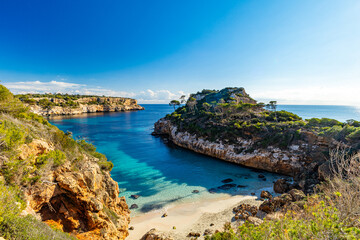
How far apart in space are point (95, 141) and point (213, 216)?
33421 millimetres

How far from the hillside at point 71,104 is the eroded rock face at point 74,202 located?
6927 centimetres

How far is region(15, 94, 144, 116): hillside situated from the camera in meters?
82.2

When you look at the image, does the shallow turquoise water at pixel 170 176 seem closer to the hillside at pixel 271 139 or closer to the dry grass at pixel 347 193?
the hillside at pixel 271 139

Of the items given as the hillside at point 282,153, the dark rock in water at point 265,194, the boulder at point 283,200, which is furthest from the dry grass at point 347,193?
the dark rock in water at point 265,194

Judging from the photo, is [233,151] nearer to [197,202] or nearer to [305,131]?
[305,131]

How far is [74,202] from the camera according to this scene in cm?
821

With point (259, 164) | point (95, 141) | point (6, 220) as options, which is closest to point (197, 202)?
point (259, 164)

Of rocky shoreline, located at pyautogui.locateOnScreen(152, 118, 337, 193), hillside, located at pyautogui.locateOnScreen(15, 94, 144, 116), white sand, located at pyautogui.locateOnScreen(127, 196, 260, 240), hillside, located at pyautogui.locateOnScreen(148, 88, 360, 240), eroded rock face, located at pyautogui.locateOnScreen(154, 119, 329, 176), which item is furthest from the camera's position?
hillside, located at pyautogui.locateOnScreen(15, 94, 144, 116)

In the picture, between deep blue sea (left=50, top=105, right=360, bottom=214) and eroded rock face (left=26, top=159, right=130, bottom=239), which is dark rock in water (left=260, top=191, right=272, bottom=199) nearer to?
deep blue sea (left=50, top=105, right=360, bottom=214)

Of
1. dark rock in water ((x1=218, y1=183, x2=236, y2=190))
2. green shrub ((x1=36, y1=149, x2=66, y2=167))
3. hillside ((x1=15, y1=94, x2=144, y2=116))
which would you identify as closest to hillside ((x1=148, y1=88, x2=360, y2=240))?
dark rock in water ((x1=218, y1=183, x2=236, y2=190))

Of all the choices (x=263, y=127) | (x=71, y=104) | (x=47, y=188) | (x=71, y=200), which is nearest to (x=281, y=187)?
(x=263, y=127)

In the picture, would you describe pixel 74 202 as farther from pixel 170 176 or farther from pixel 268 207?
pixel 170 176

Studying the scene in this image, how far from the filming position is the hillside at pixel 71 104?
8225 cm

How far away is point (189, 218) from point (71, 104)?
108 metres
